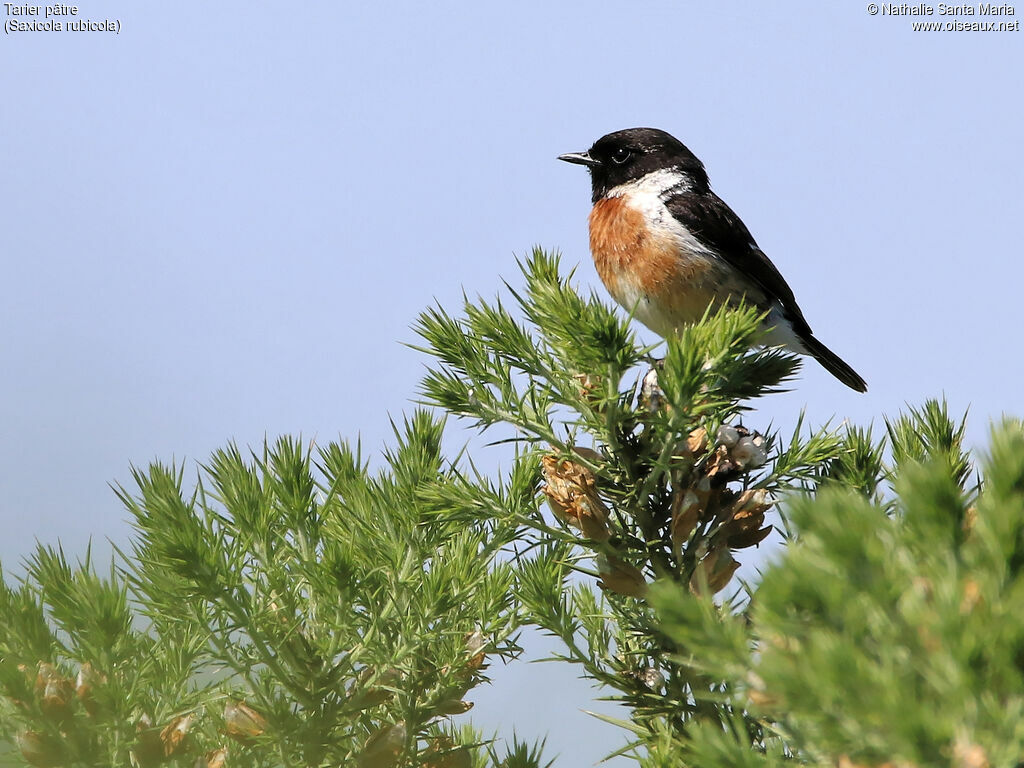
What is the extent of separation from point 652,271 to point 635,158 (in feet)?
4.37

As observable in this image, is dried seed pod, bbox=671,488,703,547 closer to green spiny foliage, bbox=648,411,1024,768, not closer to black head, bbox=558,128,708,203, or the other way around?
green spiny foliage, bbox=648,411,1024,768

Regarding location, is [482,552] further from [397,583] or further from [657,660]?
[657,660]

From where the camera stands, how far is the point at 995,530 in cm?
90

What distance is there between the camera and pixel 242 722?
1.62 m

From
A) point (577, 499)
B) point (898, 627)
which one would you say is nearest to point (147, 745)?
point (577, 499)

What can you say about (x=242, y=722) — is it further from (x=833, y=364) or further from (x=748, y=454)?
(x=833, y=364)

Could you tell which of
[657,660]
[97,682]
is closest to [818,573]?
[657,660]

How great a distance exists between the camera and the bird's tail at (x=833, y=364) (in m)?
5.23

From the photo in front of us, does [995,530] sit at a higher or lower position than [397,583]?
lower

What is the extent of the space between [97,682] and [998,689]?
1.30 m

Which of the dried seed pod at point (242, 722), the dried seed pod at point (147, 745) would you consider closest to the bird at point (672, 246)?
the dried seed pod at point (242, 722)

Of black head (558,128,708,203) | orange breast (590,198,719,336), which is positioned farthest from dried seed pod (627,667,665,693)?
black head (558,128,708,203)

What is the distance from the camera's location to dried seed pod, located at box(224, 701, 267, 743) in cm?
162

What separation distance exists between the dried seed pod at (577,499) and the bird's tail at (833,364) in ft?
12.1
